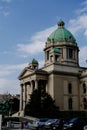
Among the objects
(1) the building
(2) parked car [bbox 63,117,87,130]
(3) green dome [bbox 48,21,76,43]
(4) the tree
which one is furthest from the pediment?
(2) parked car [bbox 63,117,87,130]

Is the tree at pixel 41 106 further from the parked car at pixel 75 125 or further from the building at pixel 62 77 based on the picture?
the parked car at pixel 75 125

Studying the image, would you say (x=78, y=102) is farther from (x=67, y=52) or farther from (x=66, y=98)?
(x=67, y=52)

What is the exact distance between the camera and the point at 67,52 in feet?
284

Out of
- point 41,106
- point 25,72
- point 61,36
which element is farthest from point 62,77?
point 61,36

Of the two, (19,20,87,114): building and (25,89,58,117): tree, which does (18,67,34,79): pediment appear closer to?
(19,20,87,114): building

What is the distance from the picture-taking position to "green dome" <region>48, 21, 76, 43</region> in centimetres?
8750

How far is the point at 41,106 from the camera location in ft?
238

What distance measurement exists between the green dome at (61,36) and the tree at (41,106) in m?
19.4

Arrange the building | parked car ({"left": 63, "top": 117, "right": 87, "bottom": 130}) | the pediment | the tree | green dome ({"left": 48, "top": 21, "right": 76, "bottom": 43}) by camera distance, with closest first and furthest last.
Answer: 1. parked car ({"left": 63, "top": 117, "right": 87, "bottom": 130})
2. the tree
3. the building
4. the pediment
5. green dome ({"left": 48, "top": 21, "right": 76, "bottom": 43})

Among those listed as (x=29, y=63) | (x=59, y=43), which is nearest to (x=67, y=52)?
(x=59, y=43)

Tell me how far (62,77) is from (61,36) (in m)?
14.2

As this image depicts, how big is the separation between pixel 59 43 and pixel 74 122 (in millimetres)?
54481

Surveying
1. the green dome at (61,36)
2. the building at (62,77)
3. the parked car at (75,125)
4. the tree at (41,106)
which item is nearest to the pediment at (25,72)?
the building at (62,77)

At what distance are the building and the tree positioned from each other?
10.7 feet
